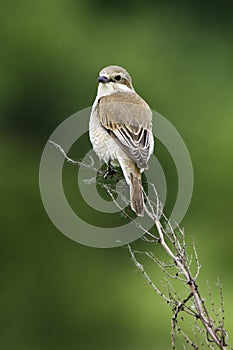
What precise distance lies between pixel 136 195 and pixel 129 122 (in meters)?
0.65

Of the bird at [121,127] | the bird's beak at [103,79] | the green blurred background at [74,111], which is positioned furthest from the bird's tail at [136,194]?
the green blurred background at [74,111]

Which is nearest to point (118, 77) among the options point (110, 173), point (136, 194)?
point (110, 173)

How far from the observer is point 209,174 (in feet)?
45.7

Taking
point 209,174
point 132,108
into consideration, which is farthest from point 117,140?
point 209,174

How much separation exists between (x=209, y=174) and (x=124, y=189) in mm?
9143

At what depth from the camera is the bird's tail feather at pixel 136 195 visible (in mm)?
4531

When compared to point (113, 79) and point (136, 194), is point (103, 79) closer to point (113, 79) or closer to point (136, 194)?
point (113, 79)

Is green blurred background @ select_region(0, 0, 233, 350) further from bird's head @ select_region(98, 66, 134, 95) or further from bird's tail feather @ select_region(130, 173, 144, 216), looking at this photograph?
bird's tail feather @ select_region(130, 173, 144, 216)

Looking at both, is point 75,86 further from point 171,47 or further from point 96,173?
point 96,173

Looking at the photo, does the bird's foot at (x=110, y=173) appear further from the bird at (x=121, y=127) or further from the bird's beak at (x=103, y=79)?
the bird's beak at (x=103, y=79)

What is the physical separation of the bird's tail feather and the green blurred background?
6624mm

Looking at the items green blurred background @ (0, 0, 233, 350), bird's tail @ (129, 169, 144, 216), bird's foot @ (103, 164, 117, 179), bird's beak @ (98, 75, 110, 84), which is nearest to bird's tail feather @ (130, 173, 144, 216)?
bird's tail @ (129, 169, 144, 216)

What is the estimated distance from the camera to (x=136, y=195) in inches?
183

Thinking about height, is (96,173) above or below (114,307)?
below
